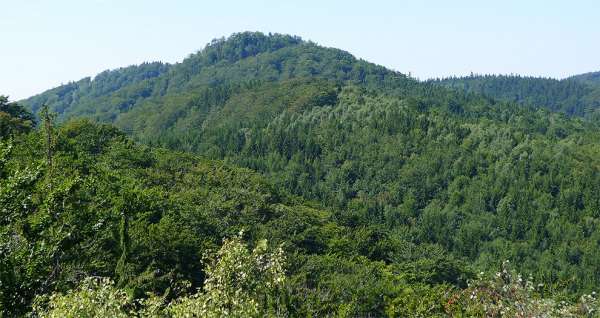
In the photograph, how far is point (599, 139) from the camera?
174125 millimetres

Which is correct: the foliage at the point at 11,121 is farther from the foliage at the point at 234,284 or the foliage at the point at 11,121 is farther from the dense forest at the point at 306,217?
the foliage at the point at 234,284

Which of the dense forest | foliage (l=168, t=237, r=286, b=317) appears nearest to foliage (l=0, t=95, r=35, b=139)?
the dense forest

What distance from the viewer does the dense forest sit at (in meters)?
19.8

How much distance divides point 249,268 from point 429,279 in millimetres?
56370

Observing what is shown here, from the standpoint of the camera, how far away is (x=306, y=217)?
252 ft

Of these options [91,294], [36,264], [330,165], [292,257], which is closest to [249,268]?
[91,294]

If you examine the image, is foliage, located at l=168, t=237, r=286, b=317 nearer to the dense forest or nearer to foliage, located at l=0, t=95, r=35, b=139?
the dense forest

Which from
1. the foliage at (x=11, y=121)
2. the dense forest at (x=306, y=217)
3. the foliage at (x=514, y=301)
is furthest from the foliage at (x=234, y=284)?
the foliage at (x=11, y=121)

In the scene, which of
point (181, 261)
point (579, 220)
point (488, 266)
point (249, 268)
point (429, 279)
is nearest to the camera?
point (249, 268)

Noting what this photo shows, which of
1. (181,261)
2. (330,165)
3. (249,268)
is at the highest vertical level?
(249,268)

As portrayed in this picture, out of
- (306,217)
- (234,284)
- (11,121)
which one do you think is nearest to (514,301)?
(234,284)

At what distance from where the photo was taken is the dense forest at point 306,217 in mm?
19781

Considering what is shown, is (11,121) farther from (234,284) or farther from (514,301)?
(514,301)

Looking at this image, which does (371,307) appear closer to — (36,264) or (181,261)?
(181,261)
